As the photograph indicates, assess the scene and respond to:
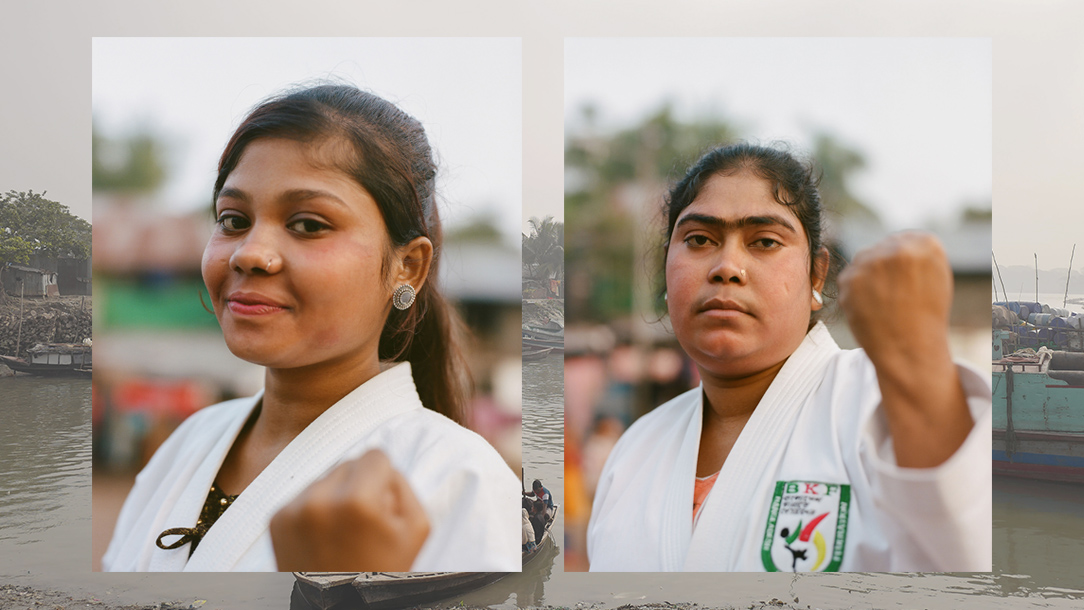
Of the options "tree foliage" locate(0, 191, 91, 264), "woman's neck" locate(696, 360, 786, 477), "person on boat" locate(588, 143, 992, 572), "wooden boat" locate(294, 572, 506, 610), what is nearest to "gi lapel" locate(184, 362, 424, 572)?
"person on boat" locate(588, 143, 992, 572)

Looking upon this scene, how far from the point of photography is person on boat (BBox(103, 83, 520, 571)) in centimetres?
317

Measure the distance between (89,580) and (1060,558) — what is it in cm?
1286

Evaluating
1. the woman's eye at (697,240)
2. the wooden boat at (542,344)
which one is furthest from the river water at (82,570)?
the woman's eye at (697,240)

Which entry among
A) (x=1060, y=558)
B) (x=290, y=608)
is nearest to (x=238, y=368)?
(x=290, y=608)

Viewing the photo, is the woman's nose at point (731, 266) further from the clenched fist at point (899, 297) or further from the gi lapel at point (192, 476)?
the gi lapel at point (192, 476)

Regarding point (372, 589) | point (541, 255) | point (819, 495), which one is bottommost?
point (372, 589)

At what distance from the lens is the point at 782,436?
3248 mm

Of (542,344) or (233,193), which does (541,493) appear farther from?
(233,193)

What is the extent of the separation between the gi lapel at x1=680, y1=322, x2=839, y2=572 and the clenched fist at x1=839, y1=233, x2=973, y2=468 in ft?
0.68

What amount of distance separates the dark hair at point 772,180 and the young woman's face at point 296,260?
136cm

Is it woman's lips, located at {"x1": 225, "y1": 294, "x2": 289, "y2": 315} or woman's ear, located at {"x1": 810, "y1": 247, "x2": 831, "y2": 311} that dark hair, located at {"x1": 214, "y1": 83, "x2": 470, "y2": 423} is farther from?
woman's ear, located at {"x1": 810, "y1": 247, "x2": 831, "y2": 311}

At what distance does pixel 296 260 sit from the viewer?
3.13 m

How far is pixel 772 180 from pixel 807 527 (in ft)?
4.97

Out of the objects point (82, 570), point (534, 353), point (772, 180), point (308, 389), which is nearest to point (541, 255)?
point (534, 353)
